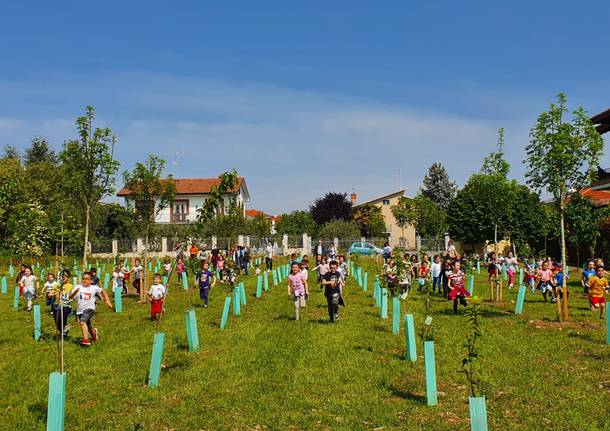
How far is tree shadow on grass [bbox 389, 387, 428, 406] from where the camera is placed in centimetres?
862

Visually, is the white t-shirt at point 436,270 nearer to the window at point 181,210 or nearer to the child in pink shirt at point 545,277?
the child in pink shirt at point 545,277

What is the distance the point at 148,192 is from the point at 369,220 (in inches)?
2014

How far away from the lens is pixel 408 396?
8.88m

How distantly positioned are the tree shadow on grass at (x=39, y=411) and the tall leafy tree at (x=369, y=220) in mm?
62370

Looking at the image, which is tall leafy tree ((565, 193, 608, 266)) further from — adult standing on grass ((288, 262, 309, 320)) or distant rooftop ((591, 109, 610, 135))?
adult standing on grass ((288, 262, 309, 320))

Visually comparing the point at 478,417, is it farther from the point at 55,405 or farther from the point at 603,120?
the point at 603,120

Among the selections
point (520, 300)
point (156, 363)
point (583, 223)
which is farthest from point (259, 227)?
point (156, 363)

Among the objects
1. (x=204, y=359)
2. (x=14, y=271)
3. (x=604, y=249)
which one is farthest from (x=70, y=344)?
(x=604, y=249)

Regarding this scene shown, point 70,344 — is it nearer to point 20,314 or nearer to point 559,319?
point 20,314

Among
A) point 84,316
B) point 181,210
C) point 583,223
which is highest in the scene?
point 181,210

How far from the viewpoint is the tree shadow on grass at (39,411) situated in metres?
8.07

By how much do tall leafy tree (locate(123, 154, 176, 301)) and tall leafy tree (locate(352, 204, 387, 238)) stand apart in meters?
48.1

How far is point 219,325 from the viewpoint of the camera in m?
15.9

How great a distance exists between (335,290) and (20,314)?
11.1 metres
